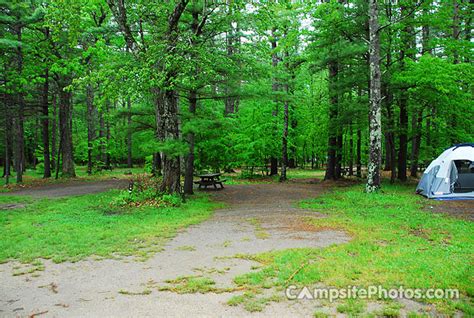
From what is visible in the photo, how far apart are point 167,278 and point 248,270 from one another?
1146mm

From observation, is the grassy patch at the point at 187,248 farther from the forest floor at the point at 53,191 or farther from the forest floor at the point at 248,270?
the forest floor at the point at 53,191

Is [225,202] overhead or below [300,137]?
below

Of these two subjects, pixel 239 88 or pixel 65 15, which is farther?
pixel 239 88

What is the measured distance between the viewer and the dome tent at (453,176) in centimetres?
1098

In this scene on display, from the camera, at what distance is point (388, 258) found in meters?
5.20

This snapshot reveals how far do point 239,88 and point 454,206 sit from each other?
300 inches

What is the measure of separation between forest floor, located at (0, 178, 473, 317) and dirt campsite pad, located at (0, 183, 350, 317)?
13 mm

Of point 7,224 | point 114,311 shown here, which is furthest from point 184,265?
point 7,224

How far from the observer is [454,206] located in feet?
32.3

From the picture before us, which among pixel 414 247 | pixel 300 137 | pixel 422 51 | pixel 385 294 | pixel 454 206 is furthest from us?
pixel 300 137

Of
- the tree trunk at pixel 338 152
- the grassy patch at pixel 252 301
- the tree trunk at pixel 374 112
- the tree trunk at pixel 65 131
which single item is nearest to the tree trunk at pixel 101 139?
the tree trunk at pixel 65 131

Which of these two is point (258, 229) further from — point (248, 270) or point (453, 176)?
point (453, 176)

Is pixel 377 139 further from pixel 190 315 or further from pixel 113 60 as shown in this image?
pixel 190 315

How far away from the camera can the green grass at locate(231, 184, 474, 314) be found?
4.33m
